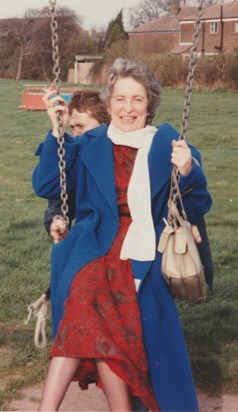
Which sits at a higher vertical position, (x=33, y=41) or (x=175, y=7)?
(x=175, y=7)

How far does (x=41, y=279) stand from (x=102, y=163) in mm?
2635

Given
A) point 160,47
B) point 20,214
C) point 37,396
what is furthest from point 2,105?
point 160,47

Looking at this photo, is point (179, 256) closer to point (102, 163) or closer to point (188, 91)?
point (102, 163)

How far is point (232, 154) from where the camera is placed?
12.9m

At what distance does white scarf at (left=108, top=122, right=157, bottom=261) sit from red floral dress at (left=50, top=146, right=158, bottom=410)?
5cm

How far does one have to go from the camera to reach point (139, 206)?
301cm

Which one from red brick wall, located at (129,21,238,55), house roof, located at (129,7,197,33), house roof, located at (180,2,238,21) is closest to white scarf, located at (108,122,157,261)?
red brick wall, located at (129,21,238,55)

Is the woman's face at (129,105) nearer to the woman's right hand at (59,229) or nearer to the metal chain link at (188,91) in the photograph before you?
the metal chain link at (188,91)

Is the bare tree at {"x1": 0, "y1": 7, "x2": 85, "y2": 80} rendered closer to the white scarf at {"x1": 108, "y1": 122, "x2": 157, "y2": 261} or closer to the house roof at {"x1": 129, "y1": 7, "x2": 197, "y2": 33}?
the house roof at {"x1": 129, "y1": 7, "x2": 197, "y2": 33}

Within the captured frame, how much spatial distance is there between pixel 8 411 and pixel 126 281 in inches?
42.0

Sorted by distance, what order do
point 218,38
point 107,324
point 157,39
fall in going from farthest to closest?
point 157,39 < point 218,38 < point 107,324

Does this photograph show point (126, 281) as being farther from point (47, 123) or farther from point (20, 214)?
point (47, 123)

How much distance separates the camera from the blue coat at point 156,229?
2.97 meters

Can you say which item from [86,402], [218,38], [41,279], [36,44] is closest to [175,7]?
[218,38]
